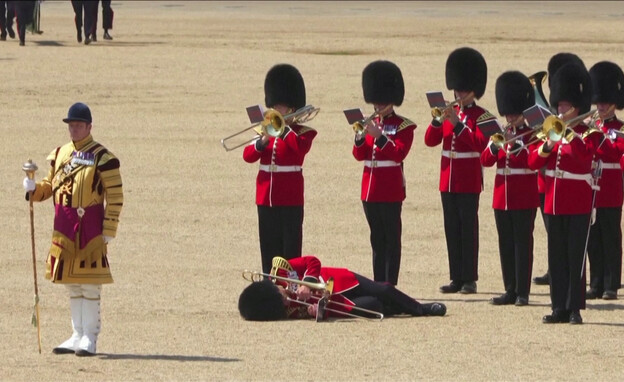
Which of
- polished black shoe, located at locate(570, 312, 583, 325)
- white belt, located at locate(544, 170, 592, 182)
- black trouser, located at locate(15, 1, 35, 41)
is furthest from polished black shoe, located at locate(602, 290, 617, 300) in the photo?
black trouser, located at locate(15, 1, 35, 41)

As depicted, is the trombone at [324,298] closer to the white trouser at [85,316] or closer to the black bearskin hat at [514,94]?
the white trouser at [85,316]

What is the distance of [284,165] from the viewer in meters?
10.5

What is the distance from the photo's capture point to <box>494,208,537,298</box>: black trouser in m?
10.4

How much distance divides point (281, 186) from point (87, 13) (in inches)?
630

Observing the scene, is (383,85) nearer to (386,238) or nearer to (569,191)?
(386,238)

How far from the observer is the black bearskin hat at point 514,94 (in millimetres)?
10484

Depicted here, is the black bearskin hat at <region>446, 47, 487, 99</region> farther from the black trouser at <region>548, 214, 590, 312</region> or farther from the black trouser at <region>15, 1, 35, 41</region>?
the black trouser at <region>15, 1, 35, 41</region>

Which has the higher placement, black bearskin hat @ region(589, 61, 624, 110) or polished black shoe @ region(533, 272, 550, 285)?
black bearskin hat @ region(589, 61, 624, 110)

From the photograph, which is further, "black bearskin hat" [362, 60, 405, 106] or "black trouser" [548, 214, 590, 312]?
"black bearskin hat" [362, 60, 405, 106]

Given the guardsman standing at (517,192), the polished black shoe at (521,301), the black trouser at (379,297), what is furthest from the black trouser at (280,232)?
the polished black shoe at (521,301)

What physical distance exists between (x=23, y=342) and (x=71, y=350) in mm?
468

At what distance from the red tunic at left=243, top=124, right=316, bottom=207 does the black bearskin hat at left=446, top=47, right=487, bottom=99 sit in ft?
4.17

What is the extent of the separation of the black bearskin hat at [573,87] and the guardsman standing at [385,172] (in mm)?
1159

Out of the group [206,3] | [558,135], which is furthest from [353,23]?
[558,135]
